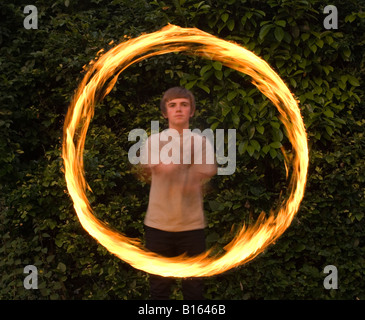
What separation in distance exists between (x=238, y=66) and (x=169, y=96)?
1684 millimetres

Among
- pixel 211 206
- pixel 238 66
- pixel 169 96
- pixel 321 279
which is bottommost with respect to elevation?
pixel 321 279

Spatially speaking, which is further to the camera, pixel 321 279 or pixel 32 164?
pixel 32 164

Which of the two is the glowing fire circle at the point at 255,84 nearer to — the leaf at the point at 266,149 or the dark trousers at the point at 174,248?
the leaf at the point at 266,149

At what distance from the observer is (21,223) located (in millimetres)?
6281

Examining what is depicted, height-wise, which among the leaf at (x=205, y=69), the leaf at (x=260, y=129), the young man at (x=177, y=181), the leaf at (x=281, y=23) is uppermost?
the leaf at (x=281, y=23)

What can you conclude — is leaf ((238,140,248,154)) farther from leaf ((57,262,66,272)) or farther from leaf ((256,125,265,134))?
leaf ((57,262,66,272))

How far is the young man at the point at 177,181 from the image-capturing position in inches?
175

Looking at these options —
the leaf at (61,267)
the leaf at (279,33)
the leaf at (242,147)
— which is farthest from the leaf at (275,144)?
the leaf at (61,267)

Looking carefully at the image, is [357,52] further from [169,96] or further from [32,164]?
[32,164]

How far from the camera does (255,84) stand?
18.3ft

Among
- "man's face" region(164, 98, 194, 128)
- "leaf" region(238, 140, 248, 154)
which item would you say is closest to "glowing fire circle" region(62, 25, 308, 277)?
"leaf" region(238, 140, 248, 154)

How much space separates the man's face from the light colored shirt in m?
0.08

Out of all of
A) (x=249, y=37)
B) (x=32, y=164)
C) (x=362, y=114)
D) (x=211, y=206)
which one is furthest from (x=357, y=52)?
(x=32, y=164)

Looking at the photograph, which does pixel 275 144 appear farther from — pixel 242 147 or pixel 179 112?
pixel 179 112
